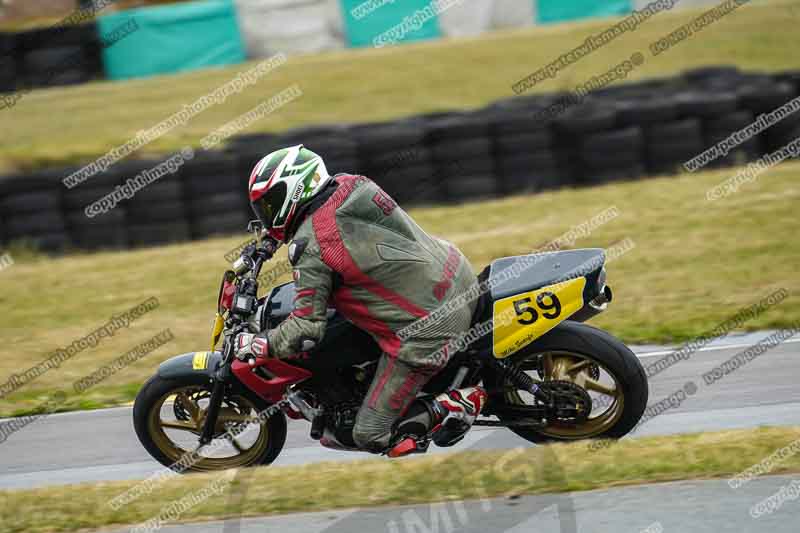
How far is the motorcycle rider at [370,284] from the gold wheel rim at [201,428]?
2.09ft

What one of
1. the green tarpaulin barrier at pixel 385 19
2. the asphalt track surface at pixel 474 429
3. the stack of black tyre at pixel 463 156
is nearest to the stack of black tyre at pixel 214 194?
the stack of black tyre at pixel 463 156

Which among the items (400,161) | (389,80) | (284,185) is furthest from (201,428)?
(389,80)

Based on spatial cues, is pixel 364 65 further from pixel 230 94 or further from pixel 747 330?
pixel 747 330

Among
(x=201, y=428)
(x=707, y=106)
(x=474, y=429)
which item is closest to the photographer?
(x=201, y=428)

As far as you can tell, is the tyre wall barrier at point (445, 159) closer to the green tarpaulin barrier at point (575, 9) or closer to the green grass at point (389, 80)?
the green grass at point (389, 80)

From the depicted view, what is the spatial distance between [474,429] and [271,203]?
1982 mm

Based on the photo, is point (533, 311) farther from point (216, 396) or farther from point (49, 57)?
point (49, 57)

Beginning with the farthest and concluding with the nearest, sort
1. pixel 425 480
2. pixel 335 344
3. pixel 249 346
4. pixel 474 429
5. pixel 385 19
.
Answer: pixel 385 19 < pixel 474 429 < pixel 335 344 < pixel 249 346 < pixel 425 480

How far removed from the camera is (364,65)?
68.6ft

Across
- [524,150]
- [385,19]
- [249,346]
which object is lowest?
[385,19]

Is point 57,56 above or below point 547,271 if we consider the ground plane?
below

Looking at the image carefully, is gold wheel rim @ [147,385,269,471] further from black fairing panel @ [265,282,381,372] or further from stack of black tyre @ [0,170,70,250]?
stack of black tyre @ [0,170,70,250]

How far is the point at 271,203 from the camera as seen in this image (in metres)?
5.18

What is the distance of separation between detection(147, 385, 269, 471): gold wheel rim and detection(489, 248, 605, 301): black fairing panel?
155 cm
